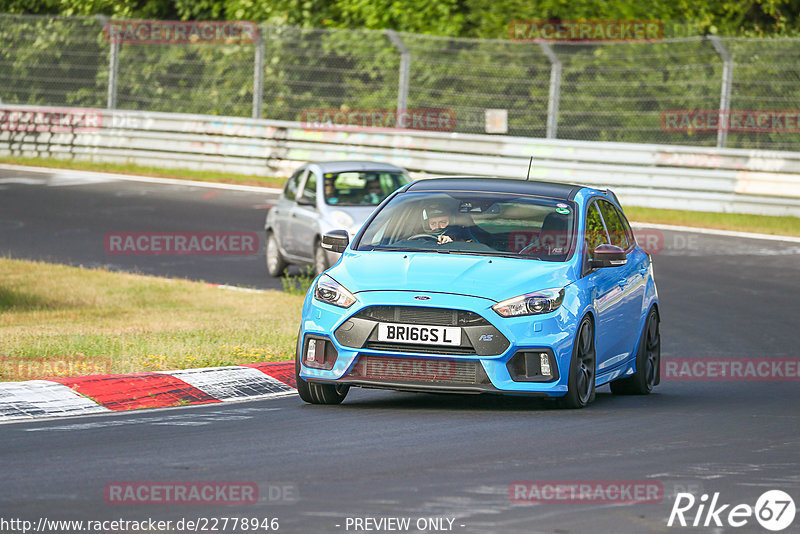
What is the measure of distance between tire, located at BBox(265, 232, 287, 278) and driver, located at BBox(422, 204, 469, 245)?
9.48 metres

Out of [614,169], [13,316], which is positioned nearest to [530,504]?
[13,316]

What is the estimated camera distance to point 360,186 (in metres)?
19.4

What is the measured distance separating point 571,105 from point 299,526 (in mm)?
21686

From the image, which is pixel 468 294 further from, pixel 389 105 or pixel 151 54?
pixel 151 54

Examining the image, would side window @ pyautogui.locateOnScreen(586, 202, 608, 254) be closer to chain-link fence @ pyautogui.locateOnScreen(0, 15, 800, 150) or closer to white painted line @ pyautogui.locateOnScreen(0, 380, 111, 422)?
white painted line @ pyautogui.locateOnScreen(0, 380, 111, 422)

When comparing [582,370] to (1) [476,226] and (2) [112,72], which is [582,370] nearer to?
(1) [476,226]

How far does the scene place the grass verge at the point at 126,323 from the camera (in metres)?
11.2

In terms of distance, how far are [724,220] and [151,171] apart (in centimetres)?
1266

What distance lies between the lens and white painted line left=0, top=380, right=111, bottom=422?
8.87 m

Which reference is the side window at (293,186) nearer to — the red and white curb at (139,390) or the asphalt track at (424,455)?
the asphalt track at (424,455)

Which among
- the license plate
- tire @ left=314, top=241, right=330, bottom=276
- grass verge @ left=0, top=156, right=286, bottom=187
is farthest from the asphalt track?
grass verge @ left=0, top=156, right=286, bottom=187

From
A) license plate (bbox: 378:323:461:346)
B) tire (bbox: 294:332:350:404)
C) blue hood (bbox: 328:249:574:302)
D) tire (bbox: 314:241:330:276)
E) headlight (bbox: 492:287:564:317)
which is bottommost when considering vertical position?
tire (bbox: 314:241:330:276)

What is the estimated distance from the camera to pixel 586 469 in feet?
23.8

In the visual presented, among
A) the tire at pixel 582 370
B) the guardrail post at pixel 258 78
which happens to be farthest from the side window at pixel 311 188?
the guardrail post at pixel 258 78
